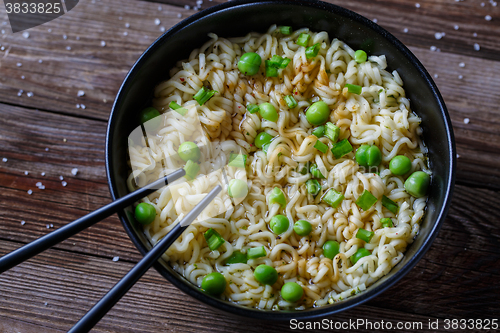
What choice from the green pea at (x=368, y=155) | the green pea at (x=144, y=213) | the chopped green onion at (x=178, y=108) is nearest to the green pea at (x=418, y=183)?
the green pea at (x=368, y=155)

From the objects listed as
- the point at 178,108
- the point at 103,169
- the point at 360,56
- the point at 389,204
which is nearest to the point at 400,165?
the point at 389,204

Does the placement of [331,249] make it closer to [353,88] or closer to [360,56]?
[353,88]

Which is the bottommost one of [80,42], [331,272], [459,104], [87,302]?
[87,302]

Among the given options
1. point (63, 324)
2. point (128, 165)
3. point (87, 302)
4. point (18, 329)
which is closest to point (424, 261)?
point (128, 165)

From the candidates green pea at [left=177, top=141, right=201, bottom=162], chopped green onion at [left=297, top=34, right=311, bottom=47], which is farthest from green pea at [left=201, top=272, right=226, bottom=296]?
chopped green onion at [left=297, top=34, right=311, bottom=47]

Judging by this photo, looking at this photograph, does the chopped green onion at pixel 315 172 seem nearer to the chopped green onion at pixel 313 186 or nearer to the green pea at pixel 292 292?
the chopped green onion at pixel 313 186

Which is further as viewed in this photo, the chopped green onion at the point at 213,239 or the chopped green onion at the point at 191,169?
the chopped green onion at the point at 191,169

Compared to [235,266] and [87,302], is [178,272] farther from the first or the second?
[87,302]
